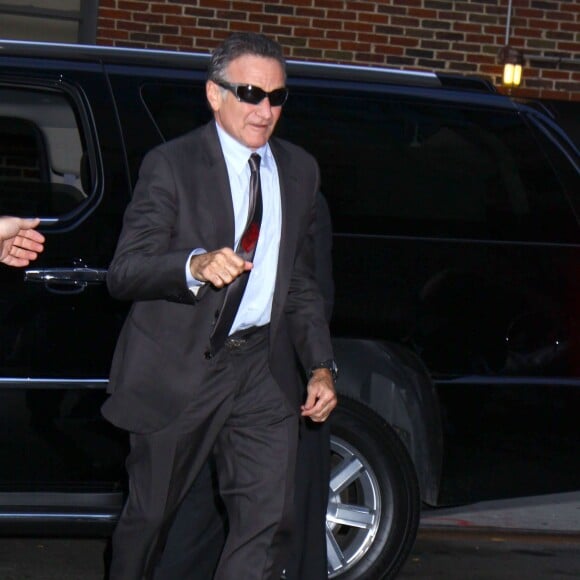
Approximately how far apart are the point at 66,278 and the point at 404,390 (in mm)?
1266

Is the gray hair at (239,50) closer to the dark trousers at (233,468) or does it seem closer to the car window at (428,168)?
the dark trousers at (233,468)

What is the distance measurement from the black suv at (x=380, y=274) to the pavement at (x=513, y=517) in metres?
1.71

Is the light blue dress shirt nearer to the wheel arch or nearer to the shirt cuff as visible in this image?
the shirt cuff

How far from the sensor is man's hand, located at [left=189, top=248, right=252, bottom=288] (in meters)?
3.50

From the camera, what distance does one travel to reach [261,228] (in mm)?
4016

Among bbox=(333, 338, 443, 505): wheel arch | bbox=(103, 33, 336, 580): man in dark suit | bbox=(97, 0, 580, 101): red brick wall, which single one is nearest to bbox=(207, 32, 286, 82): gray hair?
bbox=(103, 33, 336, 580): man in dark suit

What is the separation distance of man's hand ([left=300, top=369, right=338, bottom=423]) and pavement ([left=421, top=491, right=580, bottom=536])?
2.92 m

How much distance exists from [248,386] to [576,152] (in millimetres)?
1953

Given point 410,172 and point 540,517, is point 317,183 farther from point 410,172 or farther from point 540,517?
point 540,517

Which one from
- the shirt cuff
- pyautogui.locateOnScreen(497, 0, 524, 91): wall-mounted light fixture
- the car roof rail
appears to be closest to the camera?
the shirt cuff

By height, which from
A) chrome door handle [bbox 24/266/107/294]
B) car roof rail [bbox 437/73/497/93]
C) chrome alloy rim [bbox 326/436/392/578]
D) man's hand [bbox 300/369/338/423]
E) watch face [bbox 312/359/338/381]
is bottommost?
chrome alloy rim [bbox 326/436/392/578]

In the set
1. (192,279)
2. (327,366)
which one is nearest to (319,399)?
(327,366)

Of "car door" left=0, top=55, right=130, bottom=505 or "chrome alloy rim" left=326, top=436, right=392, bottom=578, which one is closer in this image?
"car door" left=0, top=55, right=130, bottom=505

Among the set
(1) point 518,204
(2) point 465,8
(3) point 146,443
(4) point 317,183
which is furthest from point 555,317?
(2) point 465,8
